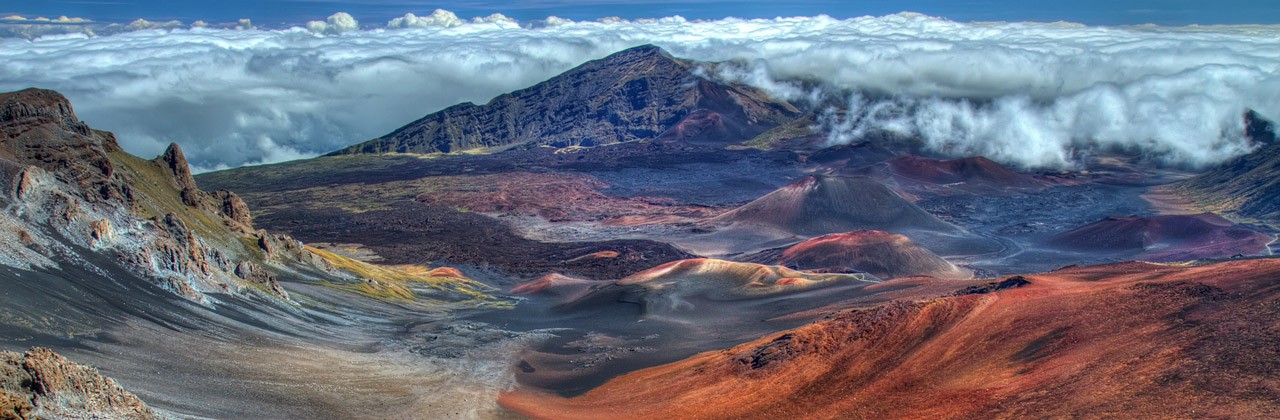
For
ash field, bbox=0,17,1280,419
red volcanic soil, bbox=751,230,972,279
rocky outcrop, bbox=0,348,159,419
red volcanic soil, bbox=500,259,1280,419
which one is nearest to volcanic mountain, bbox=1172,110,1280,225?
ash field, bbox=0,17,1280,419

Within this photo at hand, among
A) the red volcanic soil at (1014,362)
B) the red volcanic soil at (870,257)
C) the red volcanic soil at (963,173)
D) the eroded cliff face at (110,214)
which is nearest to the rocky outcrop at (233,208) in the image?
the eroded cliff face at (110,214)

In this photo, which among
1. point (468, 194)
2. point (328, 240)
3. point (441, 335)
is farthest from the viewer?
point (468, 194)

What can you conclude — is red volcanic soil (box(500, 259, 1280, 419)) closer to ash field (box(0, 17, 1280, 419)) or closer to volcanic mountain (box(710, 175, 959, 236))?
ash field (box(0, 17, 1280, 419))

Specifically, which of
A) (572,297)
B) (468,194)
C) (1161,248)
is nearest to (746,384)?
(572,297)

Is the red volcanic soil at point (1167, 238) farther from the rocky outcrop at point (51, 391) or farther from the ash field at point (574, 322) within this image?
the rocky outcrop at point (51, 391)

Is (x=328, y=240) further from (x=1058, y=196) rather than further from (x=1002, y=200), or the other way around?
(x=1058, y=196)
